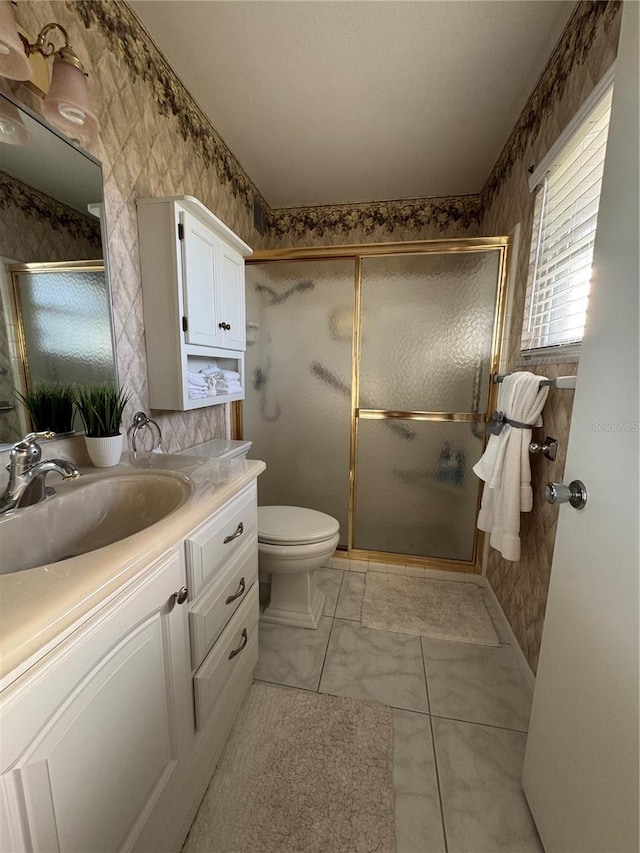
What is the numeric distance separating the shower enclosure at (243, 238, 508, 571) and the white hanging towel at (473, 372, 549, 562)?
0.53m

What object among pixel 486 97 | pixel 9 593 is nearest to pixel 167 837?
pixel 9 593

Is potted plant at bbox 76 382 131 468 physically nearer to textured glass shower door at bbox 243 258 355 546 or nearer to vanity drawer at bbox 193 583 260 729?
vanity drawer at bbox 193 583 260 729

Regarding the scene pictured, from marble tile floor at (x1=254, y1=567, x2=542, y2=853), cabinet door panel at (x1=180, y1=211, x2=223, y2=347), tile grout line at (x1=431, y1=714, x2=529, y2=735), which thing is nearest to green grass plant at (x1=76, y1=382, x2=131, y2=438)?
cabinet door panel at (x1=180, y1=211, x2=223, y2=347)

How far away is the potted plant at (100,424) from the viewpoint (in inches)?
42.0

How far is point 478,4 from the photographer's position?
1.17m

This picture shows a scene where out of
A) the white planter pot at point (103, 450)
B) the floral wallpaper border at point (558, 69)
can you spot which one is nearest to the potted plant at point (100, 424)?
the white planter pot at point (103, 450)

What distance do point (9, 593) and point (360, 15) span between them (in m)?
1.92

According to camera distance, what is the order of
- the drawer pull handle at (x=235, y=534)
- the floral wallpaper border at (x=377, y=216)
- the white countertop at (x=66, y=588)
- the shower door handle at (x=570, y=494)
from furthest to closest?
the floral wallpaper border at (x=377, y=216) < the drawer pull handle at (x=235, y=534) < the shower door handle at (x=570, y=494) < the white countertop at (x=66, y=588)

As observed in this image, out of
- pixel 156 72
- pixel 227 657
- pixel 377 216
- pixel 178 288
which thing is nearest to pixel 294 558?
pixel 227 657

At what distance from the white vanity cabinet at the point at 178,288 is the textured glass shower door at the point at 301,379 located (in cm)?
58

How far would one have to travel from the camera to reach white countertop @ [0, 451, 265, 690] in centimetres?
41

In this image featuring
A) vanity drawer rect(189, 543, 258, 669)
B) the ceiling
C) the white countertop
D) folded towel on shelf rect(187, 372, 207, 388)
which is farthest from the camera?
folded towel on shelf rect(187, 372, 207, 388)

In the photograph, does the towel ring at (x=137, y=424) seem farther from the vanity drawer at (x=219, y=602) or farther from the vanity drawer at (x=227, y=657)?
the vanity drawer at (x=227, y=657)

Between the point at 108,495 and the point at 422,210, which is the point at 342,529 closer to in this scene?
the point at 108,495
